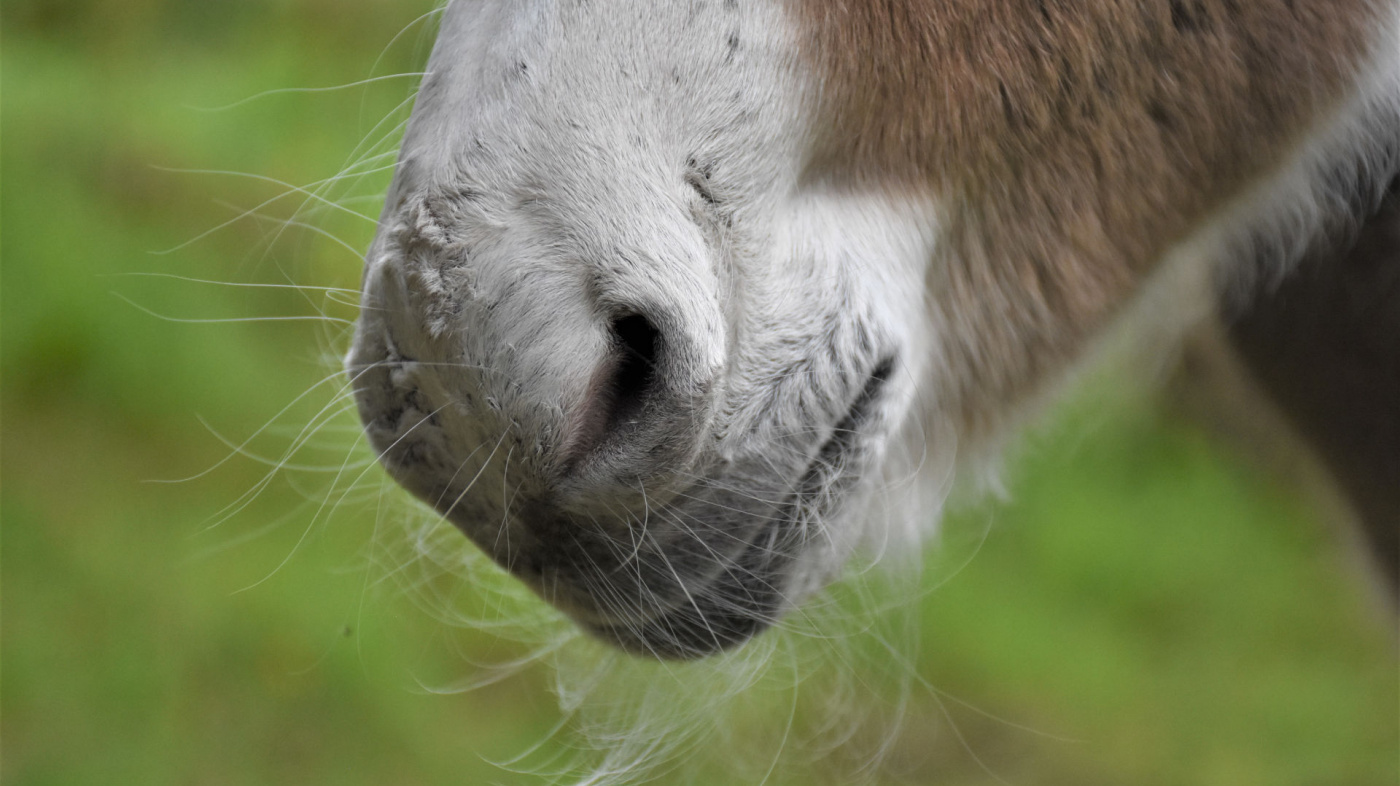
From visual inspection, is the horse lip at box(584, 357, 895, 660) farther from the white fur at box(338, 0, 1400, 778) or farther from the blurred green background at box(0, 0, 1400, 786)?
the blurred green background at box(0, 0, 1400, 786)

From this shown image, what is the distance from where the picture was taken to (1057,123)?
2.88 ft

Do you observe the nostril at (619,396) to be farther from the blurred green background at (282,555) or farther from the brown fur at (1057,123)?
the blurred green background at (282,555)

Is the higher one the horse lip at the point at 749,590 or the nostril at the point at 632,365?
the nostril at the point at 632,365

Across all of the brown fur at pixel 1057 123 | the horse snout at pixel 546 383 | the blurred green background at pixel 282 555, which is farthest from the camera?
the blurred green background at pixel 282 555

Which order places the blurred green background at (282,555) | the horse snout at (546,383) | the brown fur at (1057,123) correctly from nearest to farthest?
1. the horse snout at (546,383)
2. the brown fur at (1057,123)
3. the blurred green background at (282,555)

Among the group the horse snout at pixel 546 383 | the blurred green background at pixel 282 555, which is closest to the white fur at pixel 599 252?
the horse snout at pixel 546 383

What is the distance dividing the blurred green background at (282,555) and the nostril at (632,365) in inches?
59.2

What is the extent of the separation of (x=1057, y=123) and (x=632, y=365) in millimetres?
448

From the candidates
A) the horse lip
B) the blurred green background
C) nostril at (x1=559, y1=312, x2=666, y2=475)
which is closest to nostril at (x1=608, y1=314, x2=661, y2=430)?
nostril at (x1=559, y1=312, x2=666, y2=475)

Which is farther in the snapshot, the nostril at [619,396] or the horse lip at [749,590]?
the horse lip at [749,590]

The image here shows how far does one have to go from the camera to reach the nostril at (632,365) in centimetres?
68

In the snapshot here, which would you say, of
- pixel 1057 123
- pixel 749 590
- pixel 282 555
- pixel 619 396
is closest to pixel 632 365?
pixel 619 396

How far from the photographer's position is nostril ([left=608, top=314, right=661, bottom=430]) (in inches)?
27.0

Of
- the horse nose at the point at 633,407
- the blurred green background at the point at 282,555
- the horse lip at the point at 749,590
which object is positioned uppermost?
the horse nose at the point at 633,407
